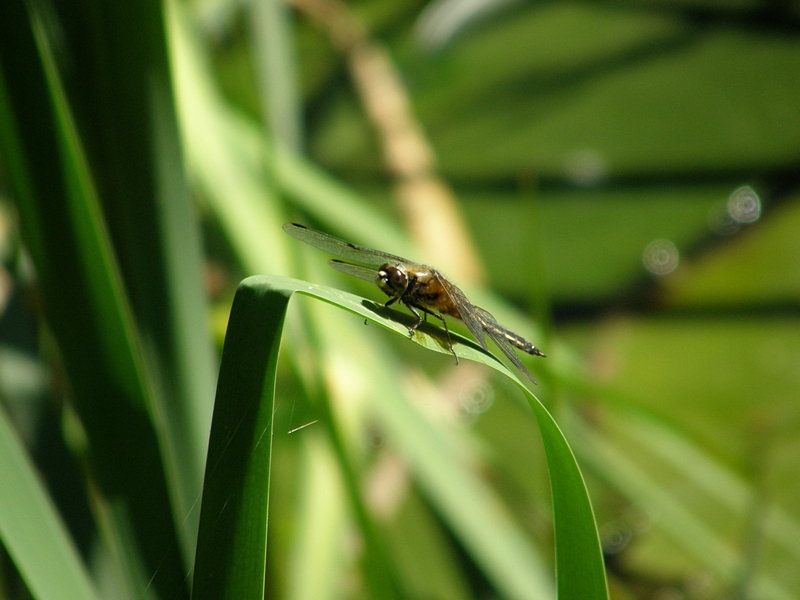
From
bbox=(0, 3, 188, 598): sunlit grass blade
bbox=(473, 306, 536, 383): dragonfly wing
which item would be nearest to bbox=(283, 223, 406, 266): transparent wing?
bbox=(473, 306, 536, 383): dragonfly wing

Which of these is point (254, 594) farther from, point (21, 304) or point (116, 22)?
point (21, 304)

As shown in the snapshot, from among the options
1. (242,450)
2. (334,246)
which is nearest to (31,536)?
(242,450)

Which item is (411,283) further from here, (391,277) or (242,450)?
(242,450)

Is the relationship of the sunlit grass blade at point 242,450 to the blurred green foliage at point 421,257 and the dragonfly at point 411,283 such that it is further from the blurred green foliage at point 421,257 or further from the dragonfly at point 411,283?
the dragonfly at point 411,283

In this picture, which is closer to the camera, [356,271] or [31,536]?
[31,536]

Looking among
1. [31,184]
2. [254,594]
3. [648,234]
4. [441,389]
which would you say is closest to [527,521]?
[441,389]

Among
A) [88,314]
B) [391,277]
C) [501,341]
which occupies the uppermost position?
[88,314]

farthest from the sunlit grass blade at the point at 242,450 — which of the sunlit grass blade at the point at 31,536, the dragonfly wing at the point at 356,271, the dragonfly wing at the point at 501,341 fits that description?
the dragonfly wing at the point at 356,271
